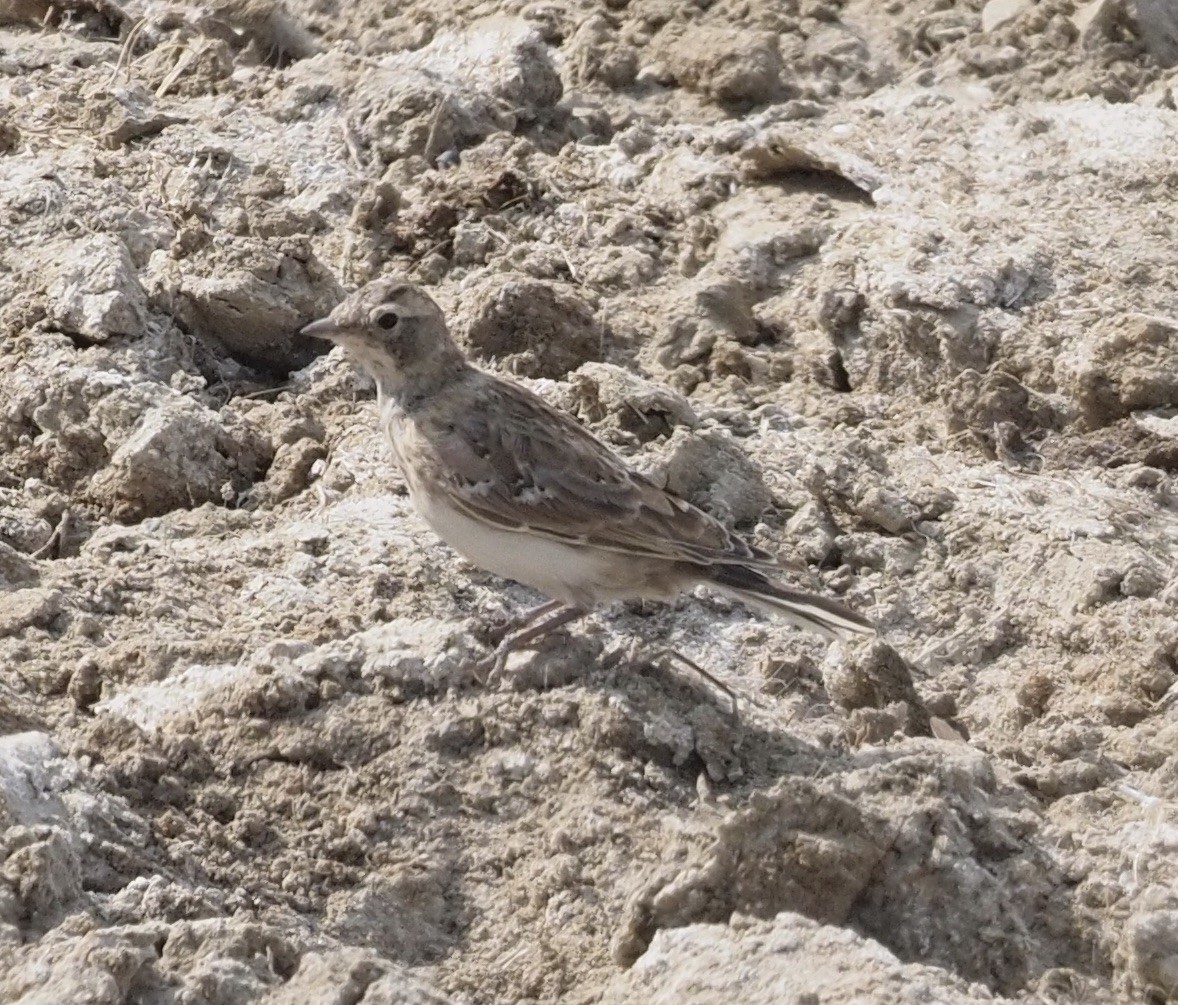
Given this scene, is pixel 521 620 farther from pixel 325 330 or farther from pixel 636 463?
pixel 325 330

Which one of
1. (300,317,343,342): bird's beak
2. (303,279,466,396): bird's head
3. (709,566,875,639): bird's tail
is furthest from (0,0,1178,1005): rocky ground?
(300,317,343,342): bird's beak

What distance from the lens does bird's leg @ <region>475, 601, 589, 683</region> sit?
5.29 metres

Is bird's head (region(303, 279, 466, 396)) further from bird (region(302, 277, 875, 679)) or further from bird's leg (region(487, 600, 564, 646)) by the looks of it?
bird's leg (region(487, 600, 564, 646))

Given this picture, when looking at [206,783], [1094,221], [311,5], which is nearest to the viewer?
[206,783]

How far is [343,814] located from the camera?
4.88 meters

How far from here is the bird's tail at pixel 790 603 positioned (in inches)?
216

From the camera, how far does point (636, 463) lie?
6488 mm

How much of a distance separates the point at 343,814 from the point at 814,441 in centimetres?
255

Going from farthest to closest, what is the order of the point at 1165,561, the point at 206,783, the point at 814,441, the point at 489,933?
the point at 814,441 < the point at 1165,561 < the point at 206,783 < the point at 489,933

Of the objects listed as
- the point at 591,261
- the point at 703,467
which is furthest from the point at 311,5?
the point at 703,467

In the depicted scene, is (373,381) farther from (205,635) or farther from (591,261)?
(205,635)

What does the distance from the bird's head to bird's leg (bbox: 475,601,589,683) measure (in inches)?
36.3

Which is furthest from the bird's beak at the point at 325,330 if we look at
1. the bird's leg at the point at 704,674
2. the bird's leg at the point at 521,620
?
the bird's leg at the point at 704,674

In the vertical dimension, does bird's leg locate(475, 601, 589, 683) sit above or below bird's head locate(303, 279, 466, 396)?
below
